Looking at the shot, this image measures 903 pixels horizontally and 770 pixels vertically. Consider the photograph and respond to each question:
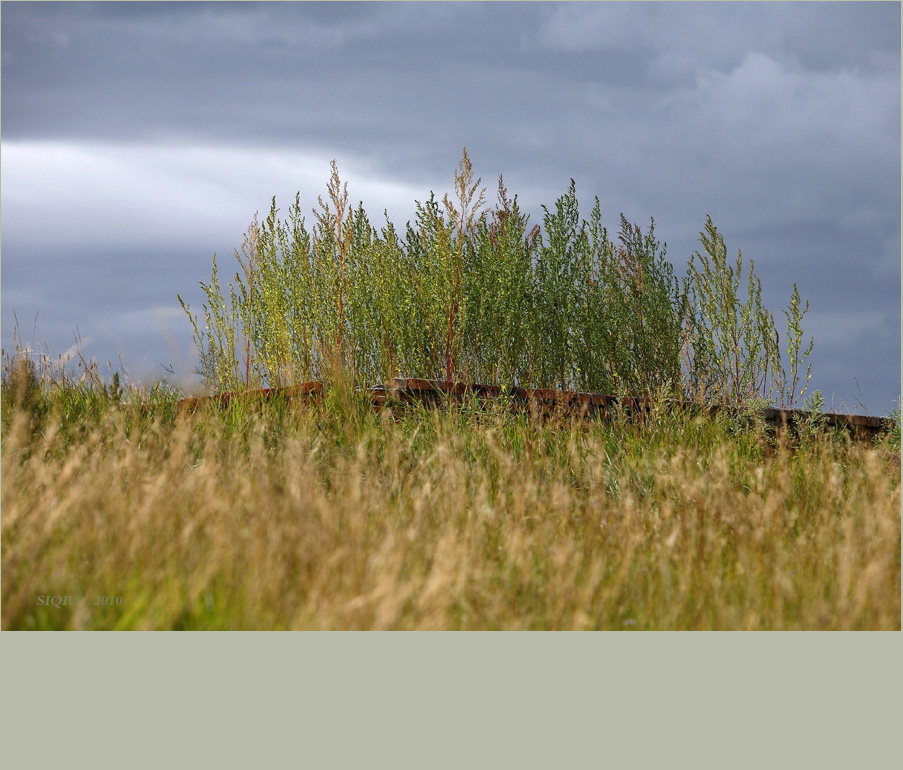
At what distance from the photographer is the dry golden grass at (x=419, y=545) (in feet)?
8.04

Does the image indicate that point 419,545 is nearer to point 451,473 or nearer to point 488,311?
point 451,473

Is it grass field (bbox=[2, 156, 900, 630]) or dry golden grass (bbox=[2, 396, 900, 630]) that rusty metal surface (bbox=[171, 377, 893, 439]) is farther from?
dry golden grass (bbox=[2, 396, 900, 630])

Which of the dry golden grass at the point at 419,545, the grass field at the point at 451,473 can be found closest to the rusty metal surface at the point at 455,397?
the grass field at the point at 451,473

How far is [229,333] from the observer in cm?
719

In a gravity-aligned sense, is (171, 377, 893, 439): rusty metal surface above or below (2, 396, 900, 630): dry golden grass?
above

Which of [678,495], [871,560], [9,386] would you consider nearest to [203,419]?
[9,386]

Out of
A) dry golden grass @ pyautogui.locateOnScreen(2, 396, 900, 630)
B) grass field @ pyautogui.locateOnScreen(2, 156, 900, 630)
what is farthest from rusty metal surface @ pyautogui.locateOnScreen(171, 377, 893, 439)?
dry golden grass @ pyautogui.locateOnScreen(2, 396, 900, 630)

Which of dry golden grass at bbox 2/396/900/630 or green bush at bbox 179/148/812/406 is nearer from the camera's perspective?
dry golden grass at bbox 2/396/900/630

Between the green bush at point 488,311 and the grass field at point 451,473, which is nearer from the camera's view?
the grass field at point 451,473

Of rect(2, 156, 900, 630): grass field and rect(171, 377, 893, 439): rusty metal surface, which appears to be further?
rect(171, 377, 893, 439): rusty metal surface

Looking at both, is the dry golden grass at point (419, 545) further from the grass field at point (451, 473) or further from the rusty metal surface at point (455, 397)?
the rusty metal surface at point (455, 397)

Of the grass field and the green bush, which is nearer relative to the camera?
the grass field

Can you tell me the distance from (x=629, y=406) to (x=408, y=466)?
2.55 m

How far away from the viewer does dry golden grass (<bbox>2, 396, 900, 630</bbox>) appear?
8.04 ft
